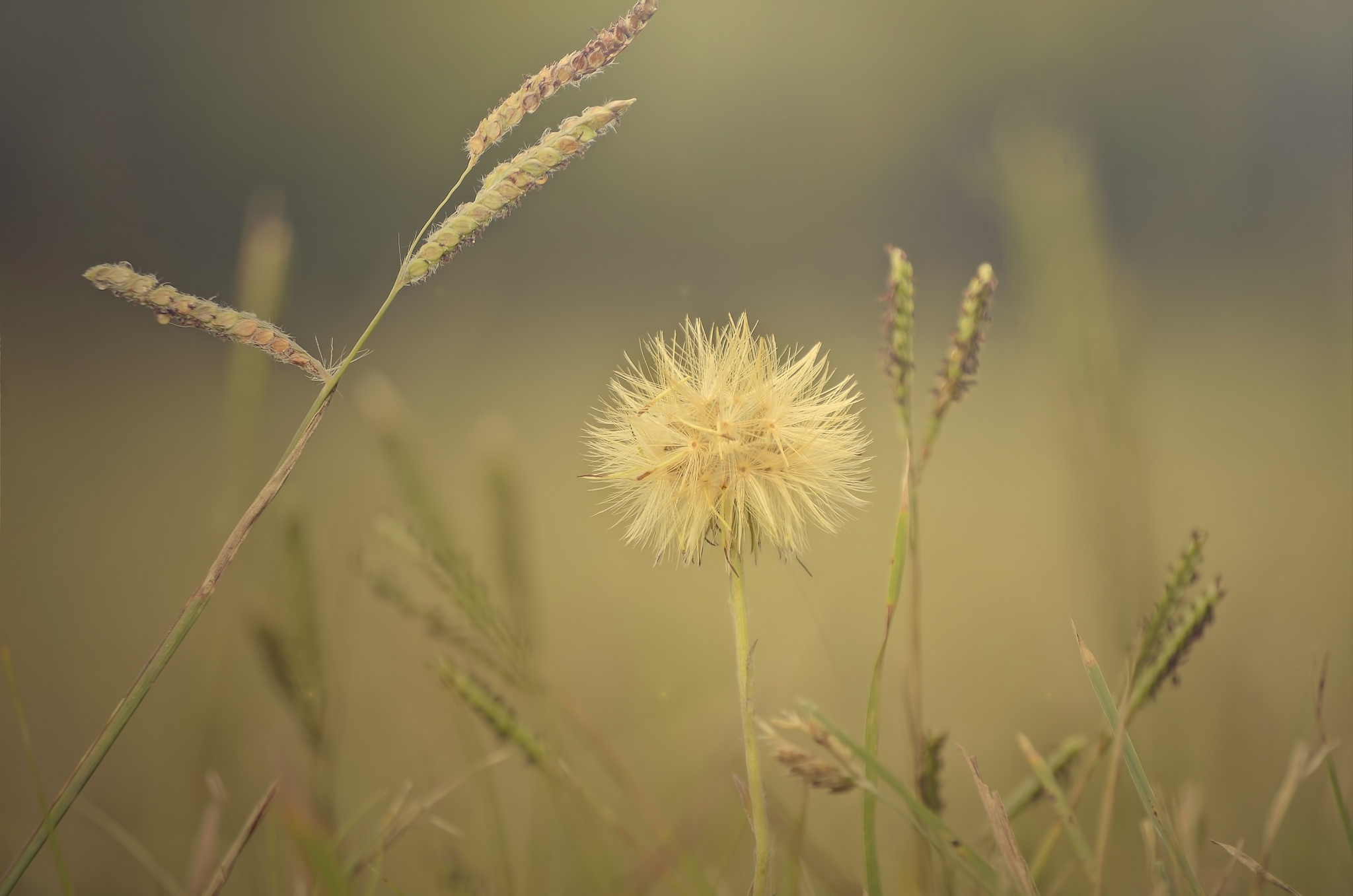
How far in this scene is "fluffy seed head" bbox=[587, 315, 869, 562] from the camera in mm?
379

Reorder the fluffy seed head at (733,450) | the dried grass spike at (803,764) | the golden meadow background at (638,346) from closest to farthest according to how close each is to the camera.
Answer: the dried grass spike at (803,764) → the fluffy seed head at (733,450) → the golden meadow background at (638,346)

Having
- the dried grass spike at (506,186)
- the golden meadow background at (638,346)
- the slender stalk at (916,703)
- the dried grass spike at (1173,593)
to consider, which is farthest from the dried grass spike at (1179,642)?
the dried grass spike at (506,186)

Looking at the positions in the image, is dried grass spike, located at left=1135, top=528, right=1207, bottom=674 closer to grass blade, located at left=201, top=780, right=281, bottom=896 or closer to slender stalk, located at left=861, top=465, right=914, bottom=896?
slender stalk, located at left=861, top=465, right=914, bottom=896

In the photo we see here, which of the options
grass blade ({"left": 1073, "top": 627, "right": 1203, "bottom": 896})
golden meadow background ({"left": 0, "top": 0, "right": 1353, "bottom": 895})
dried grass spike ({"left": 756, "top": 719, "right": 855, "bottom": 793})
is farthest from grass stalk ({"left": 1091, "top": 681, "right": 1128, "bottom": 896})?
golden meadow background ({"left": 0, "top": 0, "right": 1353, "bottom": 895})

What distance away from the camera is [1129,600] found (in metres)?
0.51

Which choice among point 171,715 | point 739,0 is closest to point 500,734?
point 171,715

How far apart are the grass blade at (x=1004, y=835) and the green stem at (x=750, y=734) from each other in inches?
3.6

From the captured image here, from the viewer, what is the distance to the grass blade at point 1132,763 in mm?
311

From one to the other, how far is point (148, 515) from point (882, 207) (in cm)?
103

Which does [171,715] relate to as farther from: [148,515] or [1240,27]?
[1240,27]

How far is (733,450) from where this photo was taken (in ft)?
1.27

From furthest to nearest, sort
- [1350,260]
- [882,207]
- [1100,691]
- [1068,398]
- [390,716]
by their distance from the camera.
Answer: [882,207], [1350,260], [390,716], [1068,398], [1100,691]

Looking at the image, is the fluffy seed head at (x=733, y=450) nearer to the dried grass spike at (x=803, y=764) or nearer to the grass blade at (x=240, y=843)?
the dried grass spike at (x=803, y=764)

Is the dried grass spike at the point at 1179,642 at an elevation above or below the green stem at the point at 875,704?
above
